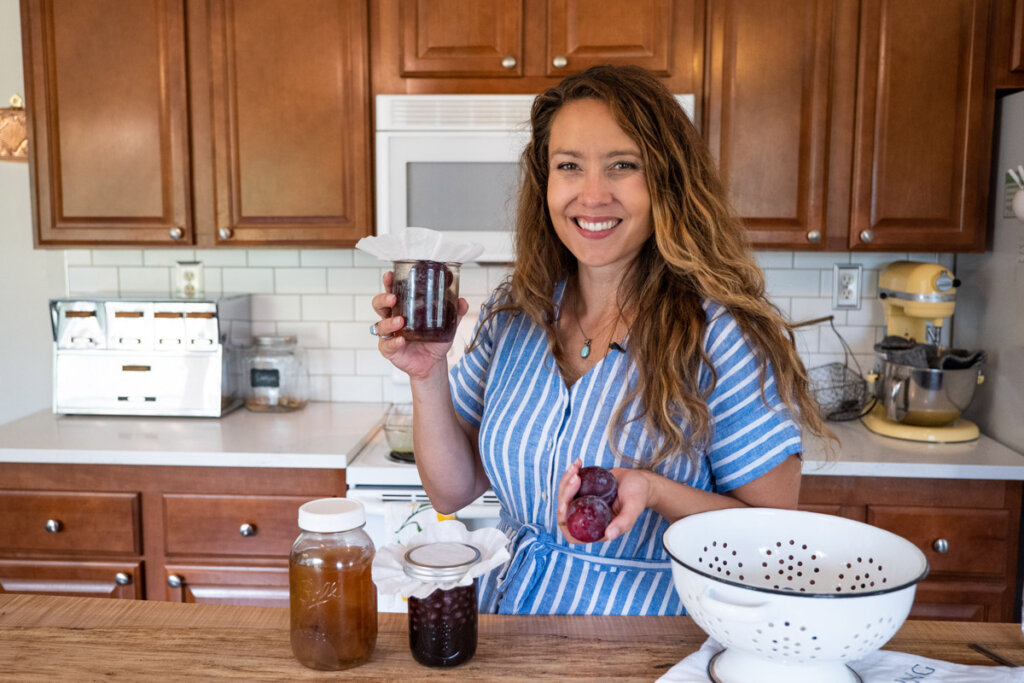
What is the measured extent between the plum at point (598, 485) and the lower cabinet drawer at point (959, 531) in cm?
153

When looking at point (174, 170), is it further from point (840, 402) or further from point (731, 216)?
point (840, 402)

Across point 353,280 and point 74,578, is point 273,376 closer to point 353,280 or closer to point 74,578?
point 353,280

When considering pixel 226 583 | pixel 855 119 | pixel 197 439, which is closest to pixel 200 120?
pixel 197 439

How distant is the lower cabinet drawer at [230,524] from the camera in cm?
236

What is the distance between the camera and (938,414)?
247 cm

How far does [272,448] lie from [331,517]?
4.86ft

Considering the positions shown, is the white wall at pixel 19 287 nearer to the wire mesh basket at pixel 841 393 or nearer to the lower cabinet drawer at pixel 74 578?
the lower cabinet drawer at pixel 74 578

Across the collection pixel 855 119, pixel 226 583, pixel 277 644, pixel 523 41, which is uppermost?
pixel 523 41

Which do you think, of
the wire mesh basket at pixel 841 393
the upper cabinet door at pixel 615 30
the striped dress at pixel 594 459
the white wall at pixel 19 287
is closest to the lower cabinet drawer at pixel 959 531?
the wire mesh basket at pixel 841 393

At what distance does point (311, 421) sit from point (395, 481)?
20.8 inches

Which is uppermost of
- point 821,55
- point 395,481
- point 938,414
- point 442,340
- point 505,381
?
point 821,55

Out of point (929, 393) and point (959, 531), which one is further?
point (929, 393)

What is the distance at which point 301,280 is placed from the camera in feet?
9.82

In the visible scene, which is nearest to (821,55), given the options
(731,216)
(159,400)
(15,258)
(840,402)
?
(840,402)
